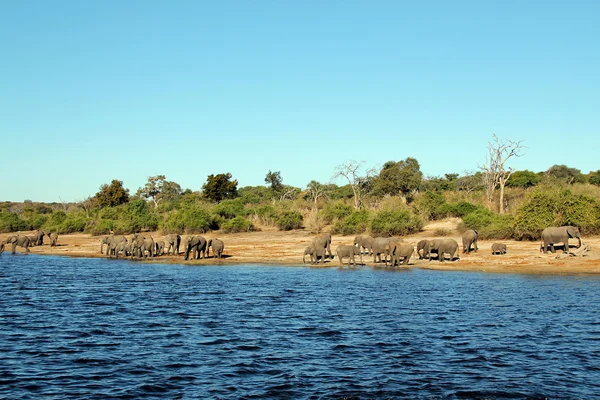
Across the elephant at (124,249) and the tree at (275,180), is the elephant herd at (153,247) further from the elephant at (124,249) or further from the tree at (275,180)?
the tree at (275,180)

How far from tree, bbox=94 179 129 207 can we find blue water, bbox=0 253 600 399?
Result: 174ft

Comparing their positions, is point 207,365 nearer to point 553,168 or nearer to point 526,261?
point 526,261

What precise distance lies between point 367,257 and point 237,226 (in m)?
20.6

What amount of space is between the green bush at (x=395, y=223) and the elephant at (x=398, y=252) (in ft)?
36.5

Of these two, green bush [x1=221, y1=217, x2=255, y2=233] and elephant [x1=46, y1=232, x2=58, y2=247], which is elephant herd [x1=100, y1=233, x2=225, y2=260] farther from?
green bush [x1=221, y1=217, x2=255, y2=233]

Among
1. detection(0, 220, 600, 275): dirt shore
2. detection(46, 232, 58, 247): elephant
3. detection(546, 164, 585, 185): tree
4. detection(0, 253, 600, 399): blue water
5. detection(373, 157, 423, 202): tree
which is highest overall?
detection(546, 164, 585, 185): tree

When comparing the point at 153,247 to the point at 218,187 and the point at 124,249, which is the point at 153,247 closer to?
the point at 124,249

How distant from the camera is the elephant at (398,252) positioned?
3189cm

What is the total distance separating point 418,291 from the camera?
949 inches

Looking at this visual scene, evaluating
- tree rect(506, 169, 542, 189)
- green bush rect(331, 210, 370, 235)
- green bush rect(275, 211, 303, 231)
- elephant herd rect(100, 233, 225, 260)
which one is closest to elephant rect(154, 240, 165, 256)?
elephant herd rect(100, 233, 225, 260)

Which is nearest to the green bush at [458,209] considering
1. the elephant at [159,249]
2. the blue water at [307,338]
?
the blue water at [307,338]

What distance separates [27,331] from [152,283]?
1061 centimetres

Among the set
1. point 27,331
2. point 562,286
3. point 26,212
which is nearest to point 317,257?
point 562,286

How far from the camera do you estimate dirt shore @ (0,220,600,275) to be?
1171 inches
